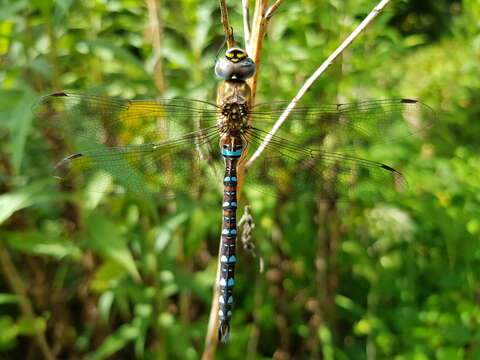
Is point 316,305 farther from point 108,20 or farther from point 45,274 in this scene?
point 108,20

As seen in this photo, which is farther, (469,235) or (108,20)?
(108,20)

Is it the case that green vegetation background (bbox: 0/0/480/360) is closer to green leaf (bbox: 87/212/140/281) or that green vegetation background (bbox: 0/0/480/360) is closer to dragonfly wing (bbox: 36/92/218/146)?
green leaf (bbox: 87/212/140/281)

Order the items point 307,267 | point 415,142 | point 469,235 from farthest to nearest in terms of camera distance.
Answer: point 307,267 < point 415,142 < point 469,235

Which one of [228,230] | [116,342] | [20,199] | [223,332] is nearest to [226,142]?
[228,230]

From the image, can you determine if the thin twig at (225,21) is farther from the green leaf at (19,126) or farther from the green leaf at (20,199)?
the green leaf at (20,199)

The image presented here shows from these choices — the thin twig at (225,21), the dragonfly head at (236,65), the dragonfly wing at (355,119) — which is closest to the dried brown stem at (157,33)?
the dragonfly wing at (355,119)

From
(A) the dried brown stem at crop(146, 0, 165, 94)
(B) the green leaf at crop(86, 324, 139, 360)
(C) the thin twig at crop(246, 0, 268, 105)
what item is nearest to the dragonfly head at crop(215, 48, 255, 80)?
(C) the thin twig at crop(246, 0, 268, 105)

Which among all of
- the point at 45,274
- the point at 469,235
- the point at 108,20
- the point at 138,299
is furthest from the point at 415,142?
the point at 45,274
